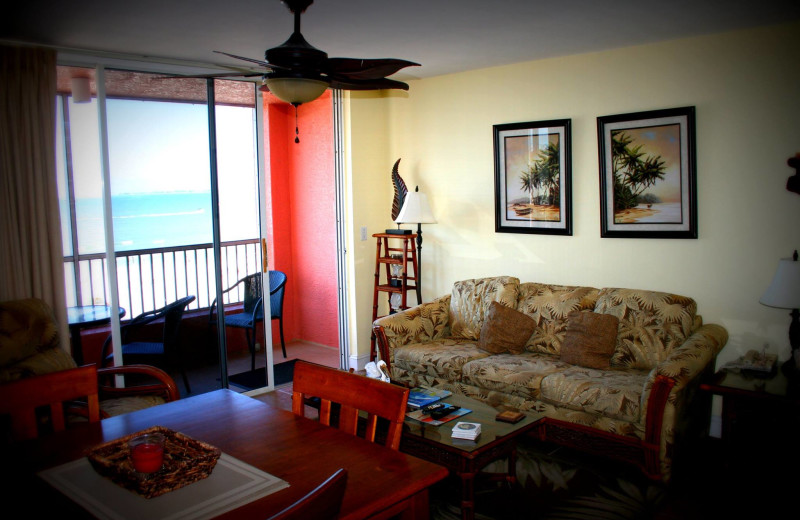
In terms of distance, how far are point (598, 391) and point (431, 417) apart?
1057mm

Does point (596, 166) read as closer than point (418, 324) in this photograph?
Yes

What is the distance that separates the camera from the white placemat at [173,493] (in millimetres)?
1569

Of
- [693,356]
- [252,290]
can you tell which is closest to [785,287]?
[693,356]

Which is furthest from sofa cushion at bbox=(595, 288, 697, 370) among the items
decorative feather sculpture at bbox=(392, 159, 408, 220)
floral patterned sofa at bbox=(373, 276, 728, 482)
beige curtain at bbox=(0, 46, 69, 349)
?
beige curtain at bbox=(0, 46, 69, 349)

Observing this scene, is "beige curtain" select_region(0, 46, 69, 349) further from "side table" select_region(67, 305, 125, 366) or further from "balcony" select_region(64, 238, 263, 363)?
"balcony" select_region(64, 238, 263, 363)

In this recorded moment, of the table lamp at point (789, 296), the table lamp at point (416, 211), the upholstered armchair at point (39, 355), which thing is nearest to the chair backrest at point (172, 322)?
the upholstered armchair at point (39, 355)

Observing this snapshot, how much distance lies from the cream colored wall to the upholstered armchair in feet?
8.40

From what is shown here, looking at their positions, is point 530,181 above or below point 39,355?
above

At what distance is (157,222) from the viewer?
4547mm

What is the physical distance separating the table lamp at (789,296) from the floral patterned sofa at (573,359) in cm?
39

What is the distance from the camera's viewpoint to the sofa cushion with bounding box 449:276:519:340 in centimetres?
471

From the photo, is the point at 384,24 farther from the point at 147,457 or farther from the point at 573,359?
the point at 147,457

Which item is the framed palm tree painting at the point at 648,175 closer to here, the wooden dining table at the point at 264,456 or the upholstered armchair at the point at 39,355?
the wooden dining table at the point at 264,456

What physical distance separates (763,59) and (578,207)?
1485 mm
